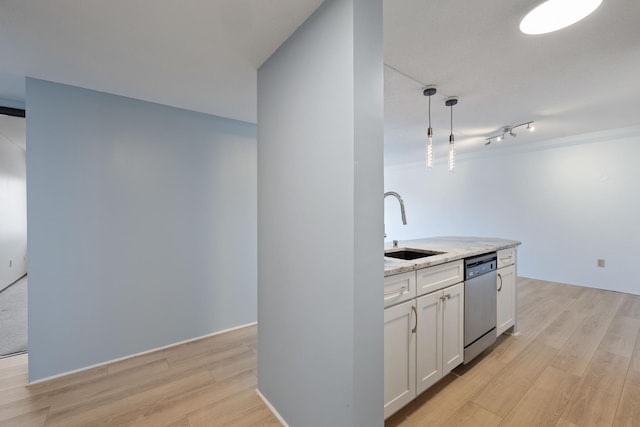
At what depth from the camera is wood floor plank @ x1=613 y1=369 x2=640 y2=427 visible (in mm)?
1504

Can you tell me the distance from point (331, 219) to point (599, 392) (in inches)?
87.8

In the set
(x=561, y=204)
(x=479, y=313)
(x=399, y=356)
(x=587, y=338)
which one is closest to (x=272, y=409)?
(x=399, y=356)

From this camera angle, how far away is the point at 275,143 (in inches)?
63.5

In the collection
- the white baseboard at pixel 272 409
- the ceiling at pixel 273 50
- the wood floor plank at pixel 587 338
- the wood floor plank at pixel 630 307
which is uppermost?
the ceiling at pixel 273 50

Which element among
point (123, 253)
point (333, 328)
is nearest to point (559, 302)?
point (333, 328)

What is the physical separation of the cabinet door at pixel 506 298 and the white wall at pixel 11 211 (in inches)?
239

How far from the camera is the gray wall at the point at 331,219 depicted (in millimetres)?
1092

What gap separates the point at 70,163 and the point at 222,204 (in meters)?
1.19

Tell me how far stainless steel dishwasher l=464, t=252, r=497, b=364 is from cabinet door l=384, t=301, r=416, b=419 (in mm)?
656

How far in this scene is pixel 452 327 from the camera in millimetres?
1806

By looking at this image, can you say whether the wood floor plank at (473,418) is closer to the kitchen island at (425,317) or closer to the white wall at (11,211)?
the kitchen island at (425,317)

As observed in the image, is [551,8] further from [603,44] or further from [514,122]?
[514,122]

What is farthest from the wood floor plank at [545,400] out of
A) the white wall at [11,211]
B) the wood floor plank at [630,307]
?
the white wall at [11,211]

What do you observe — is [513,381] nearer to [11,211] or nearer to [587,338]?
[587,338]
